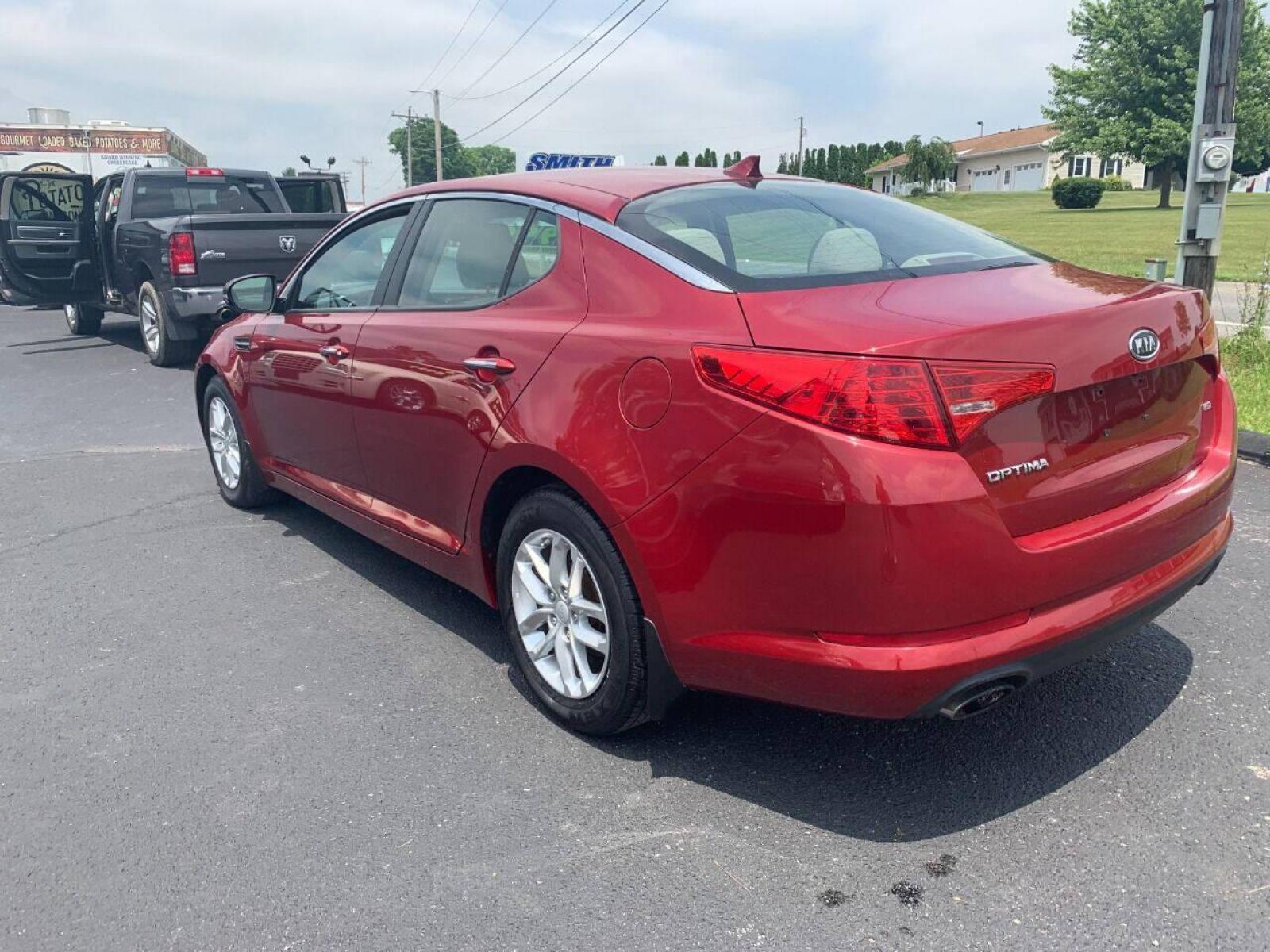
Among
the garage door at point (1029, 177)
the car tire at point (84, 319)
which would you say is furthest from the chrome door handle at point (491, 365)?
the garage door at point (1029, 177)

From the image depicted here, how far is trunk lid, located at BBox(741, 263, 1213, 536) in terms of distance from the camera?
2.42m

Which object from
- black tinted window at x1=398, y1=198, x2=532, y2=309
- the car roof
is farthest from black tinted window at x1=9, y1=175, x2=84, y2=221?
the car roof

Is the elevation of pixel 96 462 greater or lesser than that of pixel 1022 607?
lesser

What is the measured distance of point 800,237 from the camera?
316 cm

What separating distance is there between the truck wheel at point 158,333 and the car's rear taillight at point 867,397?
9.95 meters

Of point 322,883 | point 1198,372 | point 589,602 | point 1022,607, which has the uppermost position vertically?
point 1198,372

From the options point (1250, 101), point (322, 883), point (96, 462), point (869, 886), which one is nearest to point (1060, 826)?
point (869, 886)

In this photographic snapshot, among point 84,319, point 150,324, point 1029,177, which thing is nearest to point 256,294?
point 150,324

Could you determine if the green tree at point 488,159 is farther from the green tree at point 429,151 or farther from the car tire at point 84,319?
the car tire at point 84,319

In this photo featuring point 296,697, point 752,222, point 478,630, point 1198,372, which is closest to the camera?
point 1198,372

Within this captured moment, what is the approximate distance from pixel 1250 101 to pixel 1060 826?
206 feet

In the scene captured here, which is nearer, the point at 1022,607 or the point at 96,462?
the point at 1022,607

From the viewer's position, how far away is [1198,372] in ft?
9.71

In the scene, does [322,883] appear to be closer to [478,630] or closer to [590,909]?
[590,909]
